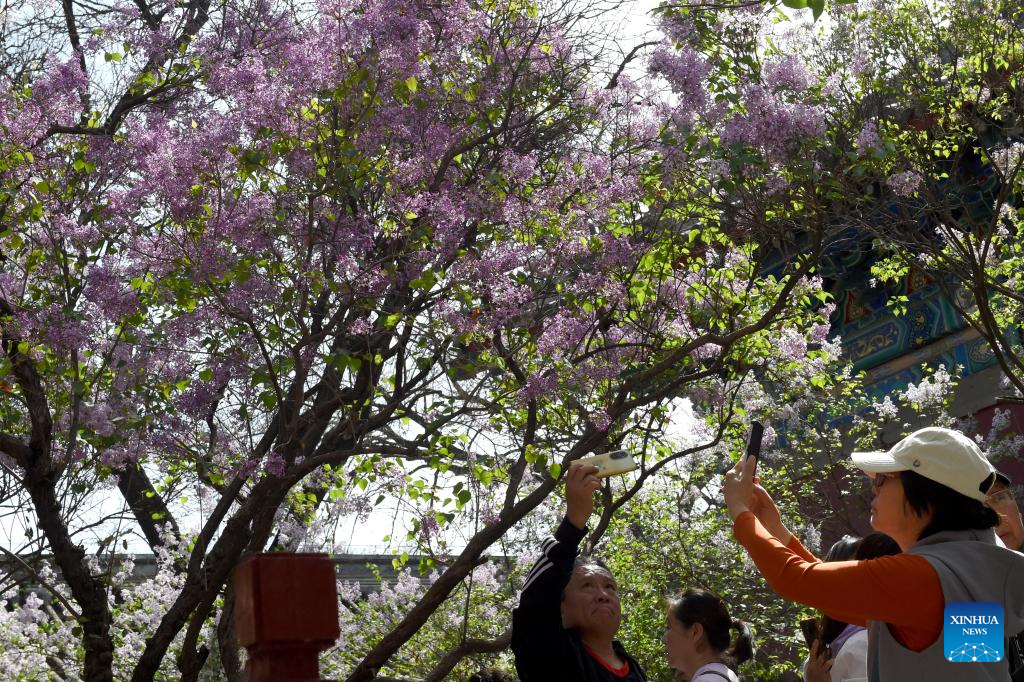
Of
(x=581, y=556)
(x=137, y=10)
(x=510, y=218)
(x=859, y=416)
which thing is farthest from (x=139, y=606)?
(x=581, y=556)

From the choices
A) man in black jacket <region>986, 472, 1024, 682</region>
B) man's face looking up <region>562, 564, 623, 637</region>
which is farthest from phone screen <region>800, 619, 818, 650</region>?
man's face looking up <region>562, 564, 623, 637</region>

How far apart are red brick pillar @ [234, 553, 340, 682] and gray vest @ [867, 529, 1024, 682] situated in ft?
3.72

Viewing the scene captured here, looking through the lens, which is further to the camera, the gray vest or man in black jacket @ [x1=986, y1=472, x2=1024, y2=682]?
man in black jacket @ [x1=986, y1=472, x2=1024, y2=682]

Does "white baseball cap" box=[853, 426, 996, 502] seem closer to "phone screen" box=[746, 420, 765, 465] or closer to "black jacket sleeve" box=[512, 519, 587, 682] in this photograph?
"phone screen" box=[746, 420, 765, 465]

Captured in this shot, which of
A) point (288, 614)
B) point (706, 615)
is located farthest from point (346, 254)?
point (288, 614)

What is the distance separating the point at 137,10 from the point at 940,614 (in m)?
7.15

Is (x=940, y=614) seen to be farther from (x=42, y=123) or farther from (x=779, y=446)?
(x=779, y=446)

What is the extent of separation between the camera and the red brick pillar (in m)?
2.27

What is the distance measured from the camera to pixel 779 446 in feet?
46.7

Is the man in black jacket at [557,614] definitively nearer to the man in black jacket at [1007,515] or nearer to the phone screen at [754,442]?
the phone screen at [754,442]

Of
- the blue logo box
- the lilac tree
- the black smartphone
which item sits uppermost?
the lilac tree

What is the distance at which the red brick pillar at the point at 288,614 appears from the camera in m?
2.27

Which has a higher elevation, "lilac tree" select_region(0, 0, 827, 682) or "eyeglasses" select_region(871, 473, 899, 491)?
"lilac tree" select_region(0, 0, 827, 682)

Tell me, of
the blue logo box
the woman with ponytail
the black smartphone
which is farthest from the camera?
the woman with ponytail
